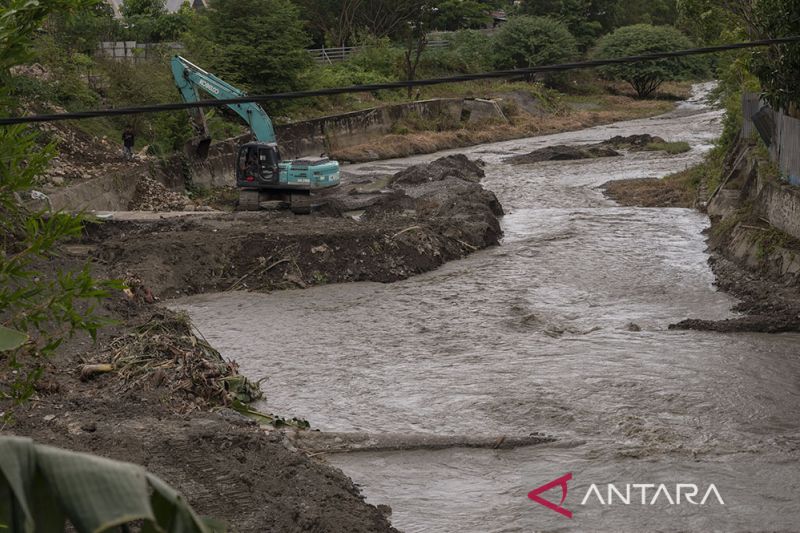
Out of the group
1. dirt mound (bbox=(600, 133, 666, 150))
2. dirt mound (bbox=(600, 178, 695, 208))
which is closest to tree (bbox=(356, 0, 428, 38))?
dirt mound (bbox=(600, 133, 666, 150))

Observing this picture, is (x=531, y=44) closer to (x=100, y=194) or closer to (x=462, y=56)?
(x=462, y=56)

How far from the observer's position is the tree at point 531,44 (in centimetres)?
6769

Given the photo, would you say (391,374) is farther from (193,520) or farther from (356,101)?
(356,101)

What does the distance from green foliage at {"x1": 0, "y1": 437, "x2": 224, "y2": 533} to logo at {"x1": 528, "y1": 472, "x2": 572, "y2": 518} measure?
8.93 m

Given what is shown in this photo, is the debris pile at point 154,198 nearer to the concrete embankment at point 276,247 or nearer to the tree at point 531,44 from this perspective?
the concrete embankment at point 276,247

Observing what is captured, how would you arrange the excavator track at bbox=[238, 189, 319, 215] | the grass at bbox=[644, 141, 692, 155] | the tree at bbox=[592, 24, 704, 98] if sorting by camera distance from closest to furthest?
the excavator track at bbox=[238, 189, 319, 215] → the grass at bbox=[644, 141, 692, 155] → the tree at bbox=[592, 24, 704, 98]

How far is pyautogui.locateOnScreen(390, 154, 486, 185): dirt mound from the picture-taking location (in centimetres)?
3619

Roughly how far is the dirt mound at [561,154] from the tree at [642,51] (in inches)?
976

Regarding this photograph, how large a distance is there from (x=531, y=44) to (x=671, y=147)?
24.6 metres

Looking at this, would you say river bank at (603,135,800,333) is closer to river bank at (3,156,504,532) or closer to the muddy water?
the muddy water

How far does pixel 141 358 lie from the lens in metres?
15.0

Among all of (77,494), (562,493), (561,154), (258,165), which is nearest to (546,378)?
(562,493)

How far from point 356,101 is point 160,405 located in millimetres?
41572

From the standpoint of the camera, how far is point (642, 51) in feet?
230
